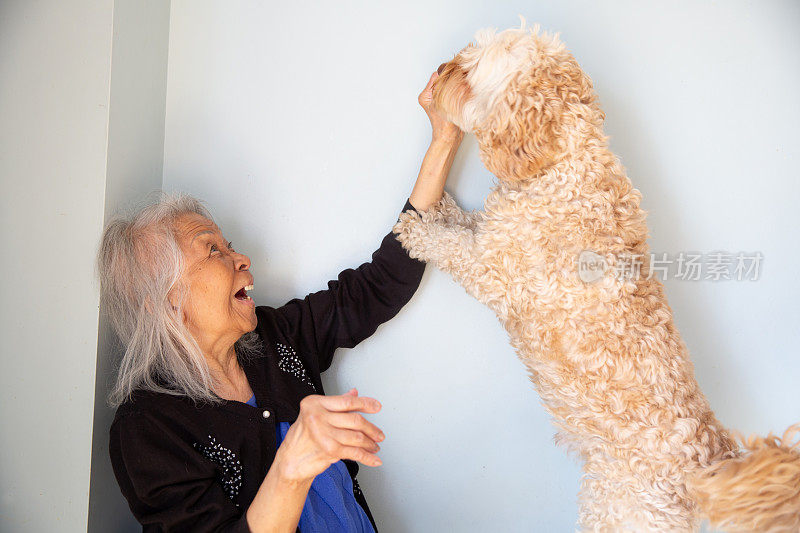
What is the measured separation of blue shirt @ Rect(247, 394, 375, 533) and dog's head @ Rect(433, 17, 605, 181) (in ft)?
2.86

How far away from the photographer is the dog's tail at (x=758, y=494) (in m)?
1.00

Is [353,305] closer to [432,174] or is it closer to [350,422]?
[432,174]

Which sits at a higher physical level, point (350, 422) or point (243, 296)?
point (243, 296)

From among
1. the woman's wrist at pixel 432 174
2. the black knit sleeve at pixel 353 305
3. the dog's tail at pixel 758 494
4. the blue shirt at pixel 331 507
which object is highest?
the woman's wrist at pixel 432 174

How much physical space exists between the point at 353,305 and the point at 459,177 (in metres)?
0.50

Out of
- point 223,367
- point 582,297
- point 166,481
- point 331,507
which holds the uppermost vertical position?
point 582,297

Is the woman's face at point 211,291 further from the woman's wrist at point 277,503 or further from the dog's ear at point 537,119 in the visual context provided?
the dog's ear at point 537,119

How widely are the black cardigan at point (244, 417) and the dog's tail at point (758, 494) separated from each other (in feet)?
2.86

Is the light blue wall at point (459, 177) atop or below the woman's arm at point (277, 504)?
atop

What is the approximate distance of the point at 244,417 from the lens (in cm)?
138

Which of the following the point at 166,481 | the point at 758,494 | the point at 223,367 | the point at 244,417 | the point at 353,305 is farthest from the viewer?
the point at 353,305

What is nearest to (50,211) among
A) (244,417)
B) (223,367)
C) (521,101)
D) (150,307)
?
(150,307)

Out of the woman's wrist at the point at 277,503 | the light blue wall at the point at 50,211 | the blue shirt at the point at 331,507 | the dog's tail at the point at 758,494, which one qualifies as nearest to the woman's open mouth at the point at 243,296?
the blue shirt at the point at 331,507

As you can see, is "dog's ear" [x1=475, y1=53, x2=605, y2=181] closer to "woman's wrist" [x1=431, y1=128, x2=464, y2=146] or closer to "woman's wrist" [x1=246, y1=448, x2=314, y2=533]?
"woman's wrist" [x1=431, y1=128, x2=464, y2=146]
